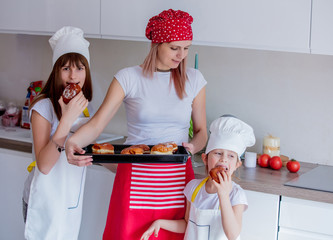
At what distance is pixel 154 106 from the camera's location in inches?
75.1

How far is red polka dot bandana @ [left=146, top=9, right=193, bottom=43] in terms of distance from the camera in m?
1.83

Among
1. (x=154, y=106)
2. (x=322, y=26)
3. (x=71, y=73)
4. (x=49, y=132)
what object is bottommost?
(x=49, y=132)

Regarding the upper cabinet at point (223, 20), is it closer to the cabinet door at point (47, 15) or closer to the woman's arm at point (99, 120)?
the cabinet door at point (47, 15)

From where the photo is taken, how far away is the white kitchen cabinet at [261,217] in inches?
79.4

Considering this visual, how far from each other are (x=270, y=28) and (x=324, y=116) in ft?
1.84

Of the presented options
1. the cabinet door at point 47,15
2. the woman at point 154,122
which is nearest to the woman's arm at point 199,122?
the woman at point 154,122

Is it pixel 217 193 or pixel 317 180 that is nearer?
pixel 217 193

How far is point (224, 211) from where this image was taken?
5.18 feet

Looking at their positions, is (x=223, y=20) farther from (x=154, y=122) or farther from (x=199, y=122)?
(x=154, y=122)

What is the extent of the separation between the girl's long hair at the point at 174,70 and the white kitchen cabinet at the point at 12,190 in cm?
107

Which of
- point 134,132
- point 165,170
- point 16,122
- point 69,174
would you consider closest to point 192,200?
point 165,170

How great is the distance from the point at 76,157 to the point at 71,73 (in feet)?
1.47

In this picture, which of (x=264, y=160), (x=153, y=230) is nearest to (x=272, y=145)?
(x=264, y=160)

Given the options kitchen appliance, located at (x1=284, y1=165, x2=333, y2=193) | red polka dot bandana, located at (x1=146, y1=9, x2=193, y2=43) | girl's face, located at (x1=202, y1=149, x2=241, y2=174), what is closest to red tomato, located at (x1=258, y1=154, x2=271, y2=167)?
kitchen appliance, located at (x1=284, y1=165, x2=333, y2=193)
